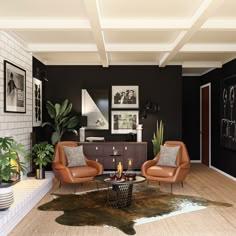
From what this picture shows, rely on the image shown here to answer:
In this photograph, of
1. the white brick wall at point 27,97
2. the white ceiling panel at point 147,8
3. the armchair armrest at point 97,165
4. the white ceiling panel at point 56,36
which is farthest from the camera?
the armchair armrest at point 97,165

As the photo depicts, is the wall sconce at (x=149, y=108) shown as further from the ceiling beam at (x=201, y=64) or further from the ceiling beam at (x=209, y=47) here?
the ceiling beam at (x=209, y=47)

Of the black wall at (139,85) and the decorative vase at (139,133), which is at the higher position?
the black wall at (139,85)

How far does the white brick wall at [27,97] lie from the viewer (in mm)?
5074

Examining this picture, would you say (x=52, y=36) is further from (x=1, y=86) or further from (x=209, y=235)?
(x=209, y=235)

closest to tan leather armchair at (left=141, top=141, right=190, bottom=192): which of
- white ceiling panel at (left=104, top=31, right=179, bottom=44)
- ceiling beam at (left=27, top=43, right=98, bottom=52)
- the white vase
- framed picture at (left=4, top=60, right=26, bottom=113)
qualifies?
the white vase

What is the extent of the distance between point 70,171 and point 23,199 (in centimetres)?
151

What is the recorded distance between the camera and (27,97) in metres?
6.50

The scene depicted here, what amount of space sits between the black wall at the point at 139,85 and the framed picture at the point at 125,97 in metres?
0.13

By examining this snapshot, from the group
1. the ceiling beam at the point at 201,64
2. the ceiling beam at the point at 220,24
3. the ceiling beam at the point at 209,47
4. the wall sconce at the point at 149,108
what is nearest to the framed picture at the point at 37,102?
the wall sconce at the point at 149,108

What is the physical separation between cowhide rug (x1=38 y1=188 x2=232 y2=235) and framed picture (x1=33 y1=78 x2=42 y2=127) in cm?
221

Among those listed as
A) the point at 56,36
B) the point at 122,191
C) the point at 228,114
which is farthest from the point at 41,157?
the point at 228,114

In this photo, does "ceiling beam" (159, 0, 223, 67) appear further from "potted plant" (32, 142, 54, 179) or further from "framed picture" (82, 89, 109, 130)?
"potted plant" (32, 142, 54, 179)

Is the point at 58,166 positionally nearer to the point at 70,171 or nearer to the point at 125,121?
the point at 70,171

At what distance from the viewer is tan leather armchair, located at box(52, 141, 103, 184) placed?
19.4 feet
